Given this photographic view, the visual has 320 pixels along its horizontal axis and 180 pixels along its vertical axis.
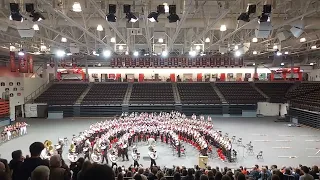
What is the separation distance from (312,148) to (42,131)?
63.7 feet

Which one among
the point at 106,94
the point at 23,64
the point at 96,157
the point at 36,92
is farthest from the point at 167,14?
the point at 36,92

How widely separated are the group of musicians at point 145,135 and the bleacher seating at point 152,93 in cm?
1234

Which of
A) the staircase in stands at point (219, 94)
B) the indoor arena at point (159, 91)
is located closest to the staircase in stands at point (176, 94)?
the indoor arena at point (159, 91)

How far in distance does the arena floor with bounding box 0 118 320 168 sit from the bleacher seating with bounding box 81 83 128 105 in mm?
8514

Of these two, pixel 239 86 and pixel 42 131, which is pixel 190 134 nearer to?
pixel 42 131

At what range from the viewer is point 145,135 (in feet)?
66.0

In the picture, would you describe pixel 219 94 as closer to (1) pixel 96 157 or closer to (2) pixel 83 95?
(2) pixel 83 95

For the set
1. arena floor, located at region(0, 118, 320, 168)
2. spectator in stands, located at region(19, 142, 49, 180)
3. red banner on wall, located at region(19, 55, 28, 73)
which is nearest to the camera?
spectator in stands, located at region(19, 142, 49, 180)

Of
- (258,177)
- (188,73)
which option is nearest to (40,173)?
(258,177)

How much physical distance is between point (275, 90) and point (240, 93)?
4811 mm

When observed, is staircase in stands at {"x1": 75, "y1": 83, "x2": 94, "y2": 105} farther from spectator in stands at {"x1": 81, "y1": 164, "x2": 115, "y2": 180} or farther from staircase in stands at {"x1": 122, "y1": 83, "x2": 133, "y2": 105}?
spectator in stands at {"x1": 81, "y1": 164, "x2": 115, "y2": 180}

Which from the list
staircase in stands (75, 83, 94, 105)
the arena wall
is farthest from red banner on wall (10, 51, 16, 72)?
the arena wall

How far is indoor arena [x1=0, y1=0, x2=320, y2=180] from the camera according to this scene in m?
12.3

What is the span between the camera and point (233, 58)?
3294 centimetres
